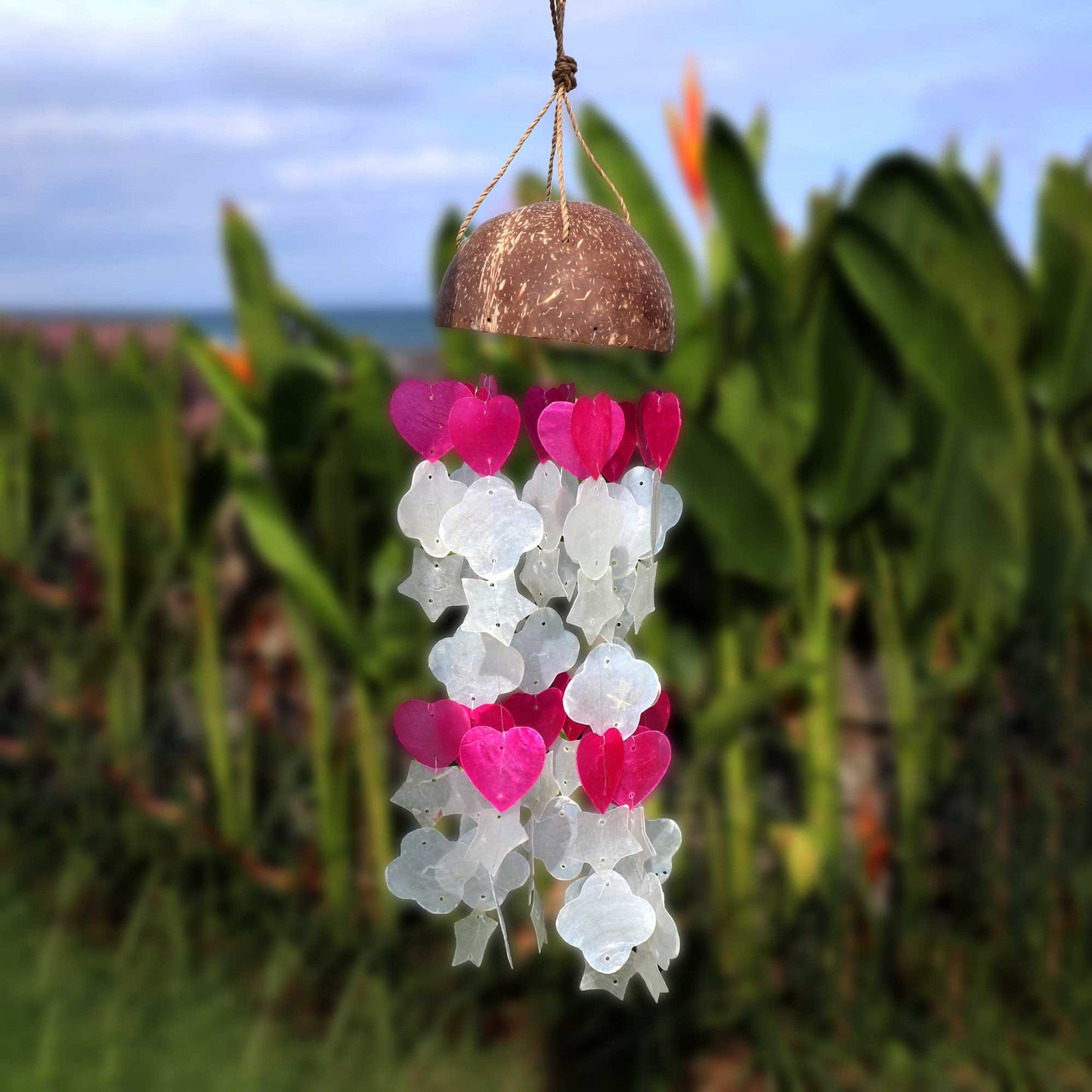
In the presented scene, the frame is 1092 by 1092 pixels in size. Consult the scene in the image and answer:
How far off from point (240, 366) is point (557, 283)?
125cm

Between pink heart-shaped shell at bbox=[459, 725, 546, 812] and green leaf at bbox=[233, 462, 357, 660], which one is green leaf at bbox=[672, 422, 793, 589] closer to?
green leaf at bbox=[233, 462, 357, 660]

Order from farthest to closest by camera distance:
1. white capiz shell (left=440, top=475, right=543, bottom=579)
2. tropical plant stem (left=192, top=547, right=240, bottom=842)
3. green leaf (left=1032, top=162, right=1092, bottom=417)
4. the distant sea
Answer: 1. the distant sea
2. tropical plant stem (left=192, top=547, right=240, bottom=842)
3. green leaf (left=1032, top=162, right=1092, bottom=417)
4. white capiz shell (left=440, top=475, right=543, bottom=579)

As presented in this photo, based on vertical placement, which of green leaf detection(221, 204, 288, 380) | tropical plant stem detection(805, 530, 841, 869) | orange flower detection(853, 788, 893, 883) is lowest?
orange flower detection(853, 788, 893, 883)

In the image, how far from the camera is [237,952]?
1.96m

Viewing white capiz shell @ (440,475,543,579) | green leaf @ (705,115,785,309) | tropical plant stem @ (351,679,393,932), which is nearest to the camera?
white capiz shell @ (440,475,543,579)

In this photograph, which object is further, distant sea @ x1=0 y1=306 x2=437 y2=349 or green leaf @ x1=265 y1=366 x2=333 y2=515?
distant sea @ x1=0 y1=306 x2=437 y2=349

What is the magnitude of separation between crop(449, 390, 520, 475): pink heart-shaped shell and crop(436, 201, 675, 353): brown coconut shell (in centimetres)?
3

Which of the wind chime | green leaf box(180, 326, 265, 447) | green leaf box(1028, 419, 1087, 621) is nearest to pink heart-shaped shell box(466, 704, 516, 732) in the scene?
the wind chime

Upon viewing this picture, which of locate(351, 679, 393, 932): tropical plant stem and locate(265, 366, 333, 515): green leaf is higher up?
locate(265, 366, 333, 515): green leaf

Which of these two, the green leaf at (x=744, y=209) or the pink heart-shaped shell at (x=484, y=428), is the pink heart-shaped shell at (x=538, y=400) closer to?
the pink heart-shaped shell at (x=484, y=428)

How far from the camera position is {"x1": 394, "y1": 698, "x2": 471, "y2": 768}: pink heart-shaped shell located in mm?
577

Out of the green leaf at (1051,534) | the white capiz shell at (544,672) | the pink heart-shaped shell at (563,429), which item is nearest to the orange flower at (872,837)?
the green leaf at (1051,534)

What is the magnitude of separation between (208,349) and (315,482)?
0.23m

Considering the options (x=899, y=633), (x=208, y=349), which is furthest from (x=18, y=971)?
(x=899, y=633)
